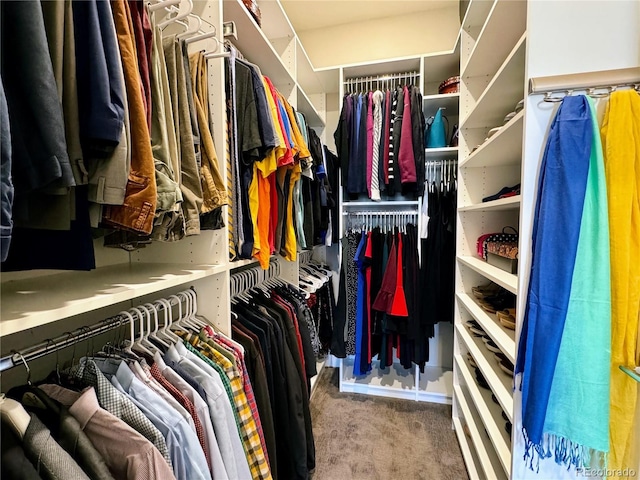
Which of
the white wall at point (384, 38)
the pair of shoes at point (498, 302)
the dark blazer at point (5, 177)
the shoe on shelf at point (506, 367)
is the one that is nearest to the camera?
the dark blazer at point (5, 177)

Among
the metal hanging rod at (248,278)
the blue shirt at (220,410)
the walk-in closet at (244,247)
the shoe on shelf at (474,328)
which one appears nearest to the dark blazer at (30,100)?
the walk-in closet at (244,247)

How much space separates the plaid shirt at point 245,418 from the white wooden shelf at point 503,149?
1184 mm

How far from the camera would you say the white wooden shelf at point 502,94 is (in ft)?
3.35

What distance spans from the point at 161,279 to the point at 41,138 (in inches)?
17.4

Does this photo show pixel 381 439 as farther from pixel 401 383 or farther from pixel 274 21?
pixel 274 21

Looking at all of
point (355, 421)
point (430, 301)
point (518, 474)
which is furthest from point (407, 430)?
point (518, 474)

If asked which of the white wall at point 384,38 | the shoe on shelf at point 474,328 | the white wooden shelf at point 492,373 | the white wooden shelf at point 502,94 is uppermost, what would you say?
the white wall at point 384,38

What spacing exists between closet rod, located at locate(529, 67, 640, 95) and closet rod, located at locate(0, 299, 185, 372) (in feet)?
4.27

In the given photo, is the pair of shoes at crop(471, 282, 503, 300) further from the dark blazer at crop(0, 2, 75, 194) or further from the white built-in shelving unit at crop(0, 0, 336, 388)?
the dark blazer at crop(0, 2, 75, 194)

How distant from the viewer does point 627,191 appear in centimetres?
75

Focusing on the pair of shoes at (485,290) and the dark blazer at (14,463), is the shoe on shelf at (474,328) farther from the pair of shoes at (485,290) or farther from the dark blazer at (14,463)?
the dark blazer at (14,463)

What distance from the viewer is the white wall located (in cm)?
225

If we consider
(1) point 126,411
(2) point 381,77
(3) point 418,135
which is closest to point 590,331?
(1) point 126,411

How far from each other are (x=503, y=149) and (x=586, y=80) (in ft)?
1.86
